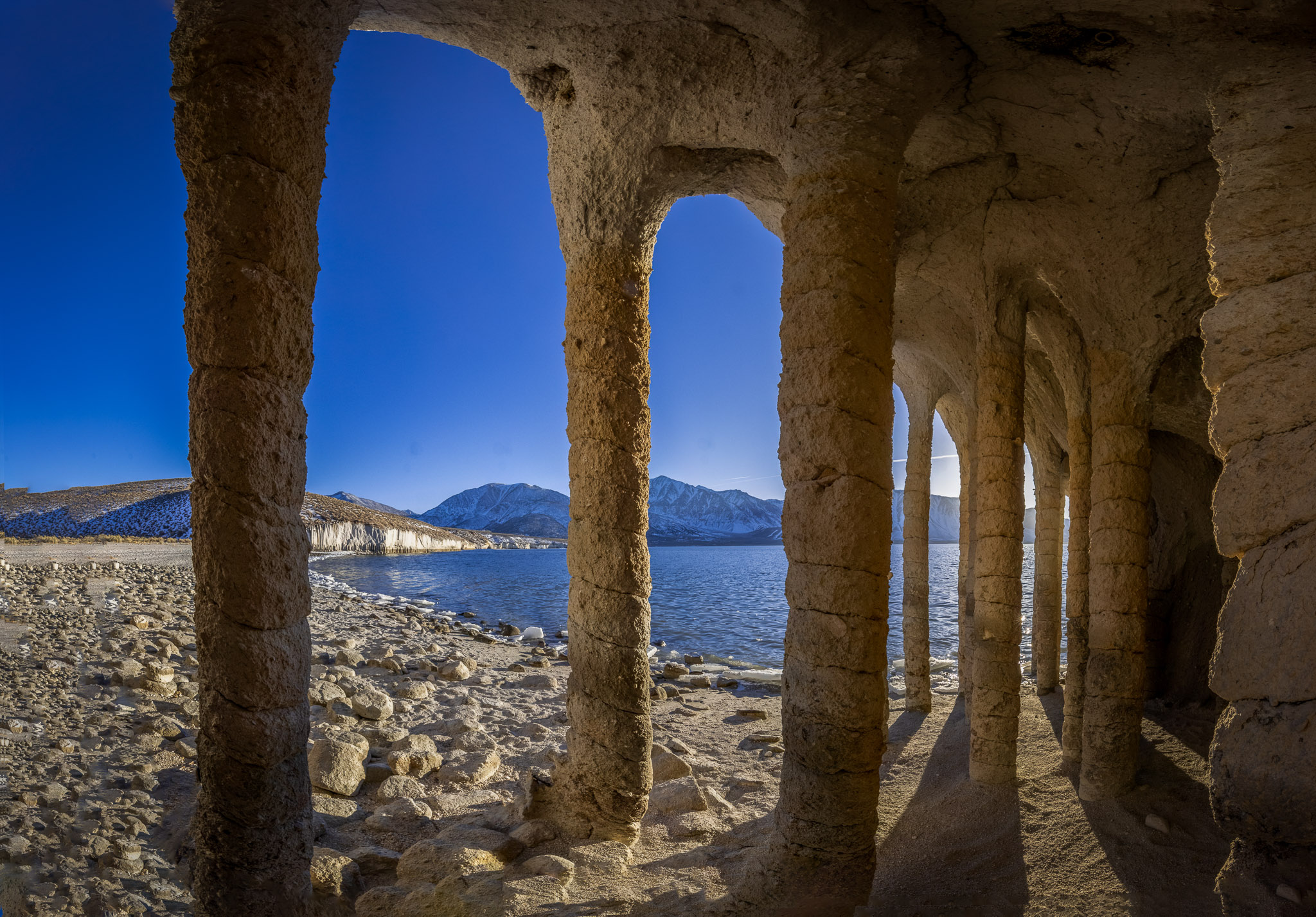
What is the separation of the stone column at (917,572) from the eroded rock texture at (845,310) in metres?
3.04

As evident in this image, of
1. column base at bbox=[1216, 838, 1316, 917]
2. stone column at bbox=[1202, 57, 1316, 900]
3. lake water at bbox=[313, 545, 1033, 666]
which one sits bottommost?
lake water at bbox=[313, 545, 1033, 666]

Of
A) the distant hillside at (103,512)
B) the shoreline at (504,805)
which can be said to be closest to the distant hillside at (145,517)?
the distant hillside at (103,512)

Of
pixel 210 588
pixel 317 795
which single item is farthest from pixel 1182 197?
pixel 317 795

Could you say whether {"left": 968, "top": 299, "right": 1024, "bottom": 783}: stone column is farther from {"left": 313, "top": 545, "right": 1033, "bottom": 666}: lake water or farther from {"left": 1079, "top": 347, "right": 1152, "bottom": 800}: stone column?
{"left": 313, "top": 545, "right": 1033, "bottom": 666}: lake water

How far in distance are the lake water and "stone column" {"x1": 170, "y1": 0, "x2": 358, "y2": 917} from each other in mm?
7500

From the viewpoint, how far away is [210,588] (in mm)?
3195

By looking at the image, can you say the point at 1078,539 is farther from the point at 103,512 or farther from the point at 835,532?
the point at 103,512

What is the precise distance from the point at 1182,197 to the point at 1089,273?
1.08m

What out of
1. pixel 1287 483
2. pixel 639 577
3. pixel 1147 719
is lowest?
pixel 1147 719

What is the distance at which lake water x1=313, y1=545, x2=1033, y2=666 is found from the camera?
22984 mm

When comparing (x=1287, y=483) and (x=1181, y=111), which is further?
(x=1181, y=111)

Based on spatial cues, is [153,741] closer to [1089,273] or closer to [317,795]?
[317,795]

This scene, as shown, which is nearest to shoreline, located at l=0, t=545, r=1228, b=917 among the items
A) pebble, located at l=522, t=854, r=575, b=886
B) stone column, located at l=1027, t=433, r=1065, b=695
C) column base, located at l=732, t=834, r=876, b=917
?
pebble, located at l=522, t=854, r=575, b=886

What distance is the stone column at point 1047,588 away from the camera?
1236 centimetres
